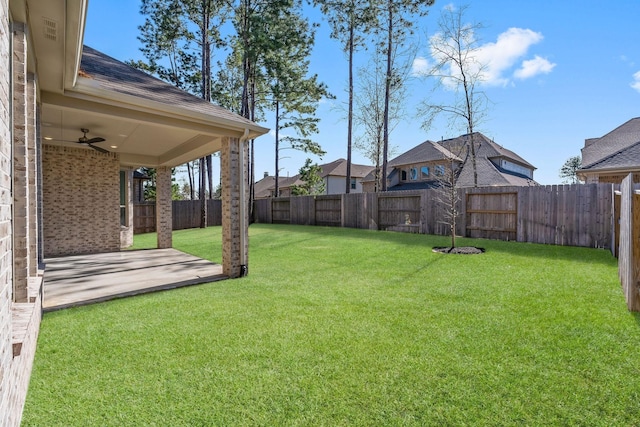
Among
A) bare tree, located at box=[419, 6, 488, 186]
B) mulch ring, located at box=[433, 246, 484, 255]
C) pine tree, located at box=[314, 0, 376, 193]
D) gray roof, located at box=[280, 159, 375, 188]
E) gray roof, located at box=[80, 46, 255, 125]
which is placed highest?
pine tree, located at box=[314, 0, 376, 193]

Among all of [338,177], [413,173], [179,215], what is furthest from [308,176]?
[179,215]

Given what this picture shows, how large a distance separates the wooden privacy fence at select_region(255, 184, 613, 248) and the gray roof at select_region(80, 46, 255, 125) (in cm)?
749

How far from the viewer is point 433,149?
Result: 21.0 metres

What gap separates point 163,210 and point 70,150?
2.73 meters

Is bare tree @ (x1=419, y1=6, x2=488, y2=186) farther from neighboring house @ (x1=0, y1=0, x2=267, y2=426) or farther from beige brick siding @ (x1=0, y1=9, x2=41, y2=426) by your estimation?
beige brick siding @ (x1=0, y1=9, x2=41, y2=426)

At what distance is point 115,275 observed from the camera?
5.99 metres

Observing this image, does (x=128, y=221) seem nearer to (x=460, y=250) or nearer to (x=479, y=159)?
(x=460, y=250)

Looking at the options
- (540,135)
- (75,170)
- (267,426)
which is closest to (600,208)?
(267,426)

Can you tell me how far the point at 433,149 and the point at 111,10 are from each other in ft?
58.6

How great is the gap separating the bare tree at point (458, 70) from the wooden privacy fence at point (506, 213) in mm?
4756

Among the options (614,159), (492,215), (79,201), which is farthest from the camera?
(614,159)

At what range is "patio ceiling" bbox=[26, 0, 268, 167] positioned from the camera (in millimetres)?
2806

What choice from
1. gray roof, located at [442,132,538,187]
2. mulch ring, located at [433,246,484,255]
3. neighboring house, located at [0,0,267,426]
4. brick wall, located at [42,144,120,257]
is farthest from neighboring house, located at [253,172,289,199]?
mulch ring, located at [433,246,484,255]

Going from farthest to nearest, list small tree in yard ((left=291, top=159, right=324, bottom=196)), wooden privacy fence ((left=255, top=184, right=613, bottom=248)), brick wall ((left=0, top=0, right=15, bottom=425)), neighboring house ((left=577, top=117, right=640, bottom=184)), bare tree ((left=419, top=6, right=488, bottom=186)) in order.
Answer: small tree in yard ((left=291, top=159, right=324, bottom=196)) < bare tree ((left=419, top=6, right=488, bottom=186)) < neighboring house ((left=577, top=117, right=640, bottom=184)) < wooden privacy fence ((left=255, top=184, right=613, bottom=248)) < brick wall ((left=0, top=0, right=15, bottom=425))
